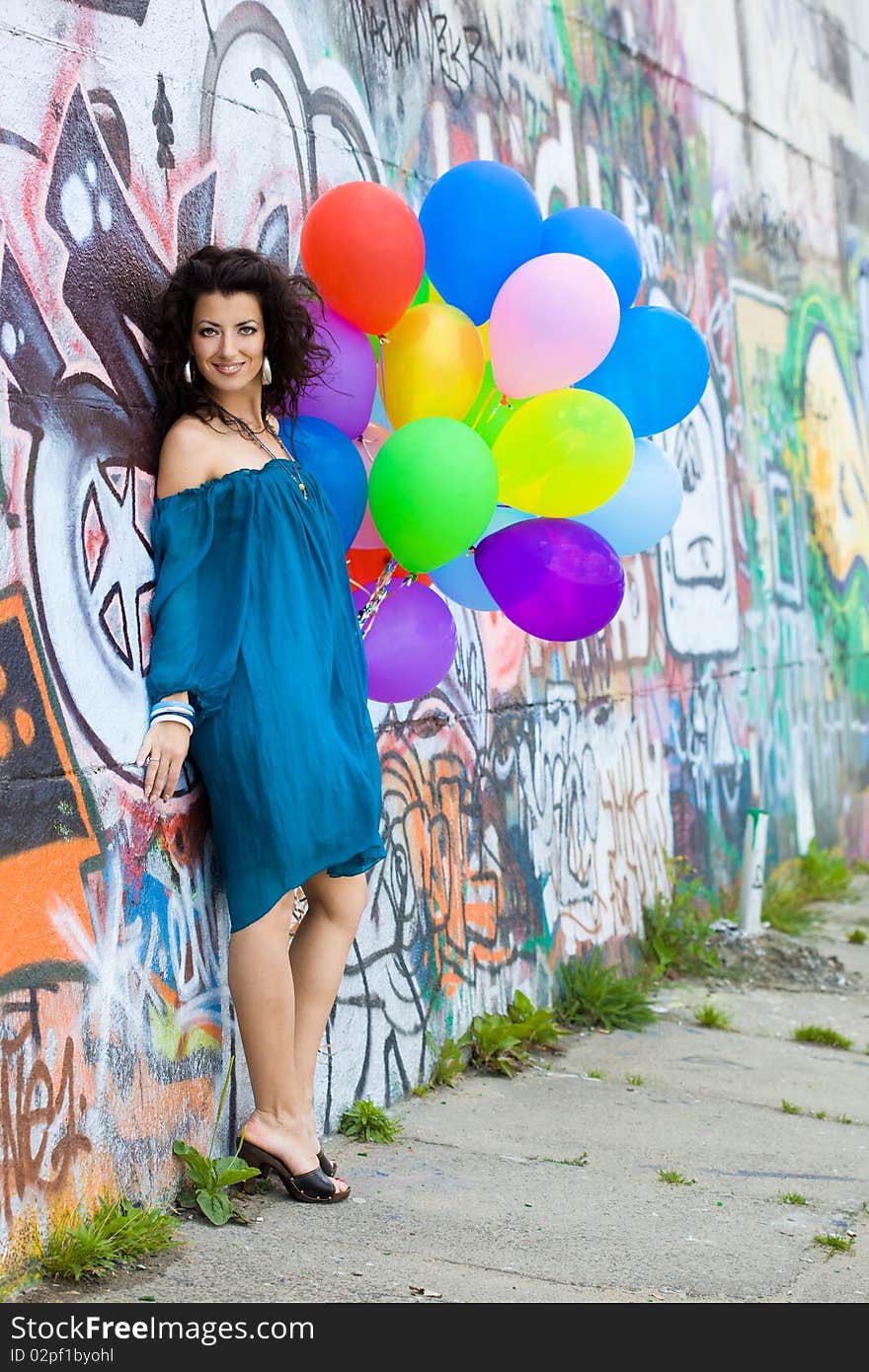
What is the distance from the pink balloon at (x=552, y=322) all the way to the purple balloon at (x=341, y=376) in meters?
0.31

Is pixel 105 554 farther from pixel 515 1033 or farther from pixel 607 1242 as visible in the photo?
pixel 515 1033

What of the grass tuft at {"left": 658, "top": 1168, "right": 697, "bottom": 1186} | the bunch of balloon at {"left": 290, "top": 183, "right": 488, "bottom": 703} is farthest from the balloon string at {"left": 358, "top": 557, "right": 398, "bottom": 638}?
the grass tuft at {"left": 658, "top": 1168, "right": 697, "bottom": 1186}

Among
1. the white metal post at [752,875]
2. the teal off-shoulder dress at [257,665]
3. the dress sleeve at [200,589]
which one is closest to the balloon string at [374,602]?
the teal off-shoulder dress at [257,665]

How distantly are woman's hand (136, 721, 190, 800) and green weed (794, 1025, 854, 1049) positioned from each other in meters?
2.96

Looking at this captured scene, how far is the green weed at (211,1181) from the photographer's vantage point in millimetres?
3301

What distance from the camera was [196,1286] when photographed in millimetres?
2953

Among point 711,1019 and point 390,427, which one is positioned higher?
→ point 390,427

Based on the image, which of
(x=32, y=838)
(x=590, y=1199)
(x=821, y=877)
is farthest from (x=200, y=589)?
(x=821, y=877)

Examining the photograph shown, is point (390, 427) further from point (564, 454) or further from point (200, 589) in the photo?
point (200, 589)

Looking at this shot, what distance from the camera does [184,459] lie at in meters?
3.30

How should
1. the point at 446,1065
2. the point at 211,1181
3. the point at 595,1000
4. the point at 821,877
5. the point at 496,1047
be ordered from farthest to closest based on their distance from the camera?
the point at 821,877
the point at 595,1000
the point at 496,1047
the point at 446,1065
the point at 211,1181

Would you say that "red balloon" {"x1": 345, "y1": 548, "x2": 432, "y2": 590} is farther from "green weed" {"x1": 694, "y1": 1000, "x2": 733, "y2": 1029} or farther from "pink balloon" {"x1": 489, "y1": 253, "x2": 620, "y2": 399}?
"green weed" {"x1": 694, "y1": 1000, "x2": 733, "y2": 1029}

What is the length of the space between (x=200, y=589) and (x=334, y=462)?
1.42ft
